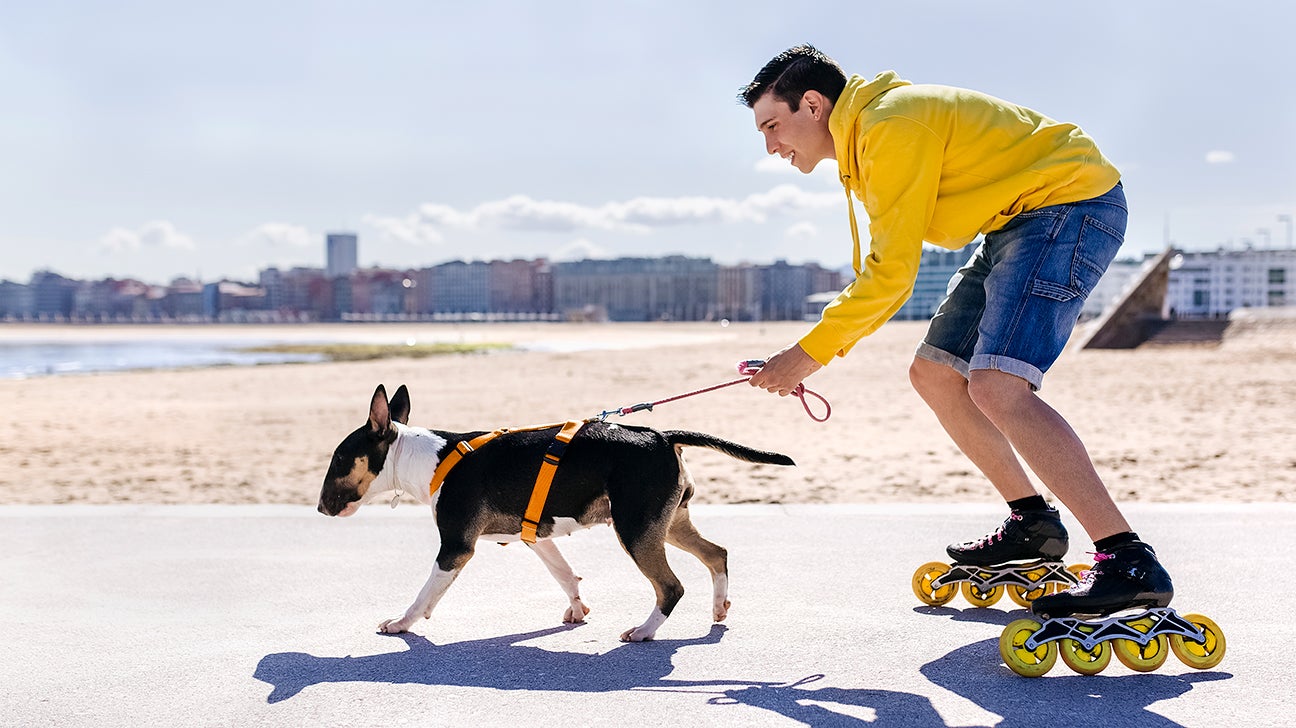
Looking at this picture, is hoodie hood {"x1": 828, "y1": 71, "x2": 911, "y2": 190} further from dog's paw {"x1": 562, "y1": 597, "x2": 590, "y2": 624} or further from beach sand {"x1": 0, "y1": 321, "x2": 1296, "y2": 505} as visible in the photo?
beach sand {"x1": 0, "y1": 321, "x2": 1296, "y2": 505}

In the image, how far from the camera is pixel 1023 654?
127 inches

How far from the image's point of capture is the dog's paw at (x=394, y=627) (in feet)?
12.5

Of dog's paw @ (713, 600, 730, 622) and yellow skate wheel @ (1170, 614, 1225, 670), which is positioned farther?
dog's paw @ (713, 600, 730, 622)

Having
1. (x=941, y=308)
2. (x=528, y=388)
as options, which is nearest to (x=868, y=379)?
(x=528, y=388)

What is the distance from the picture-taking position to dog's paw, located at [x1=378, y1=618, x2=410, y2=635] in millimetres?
3818

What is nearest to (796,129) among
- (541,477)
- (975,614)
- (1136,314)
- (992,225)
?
(992,225)

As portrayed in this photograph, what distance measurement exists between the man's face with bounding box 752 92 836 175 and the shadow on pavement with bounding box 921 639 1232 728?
68.4 inches

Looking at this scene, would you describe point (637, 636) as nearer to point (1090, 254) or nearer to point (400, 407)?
point (400, 407)

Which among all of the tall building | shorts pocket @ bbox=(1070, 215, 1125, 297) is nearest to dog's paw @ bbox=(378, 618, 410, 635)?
shorts pocket @ bbox=(1070, 215, 1125, 297)

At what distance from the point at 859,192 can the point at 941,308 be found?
707 millimetres

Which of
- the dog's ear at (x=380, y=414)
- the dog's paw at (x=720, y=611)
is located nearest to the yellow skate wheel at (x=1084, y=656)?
the dog's paw at (x=720, y=611)

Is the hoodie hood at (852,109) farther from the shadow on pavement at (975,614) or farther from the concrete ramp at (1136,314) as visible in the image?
the concrete ramp at (1136,314)

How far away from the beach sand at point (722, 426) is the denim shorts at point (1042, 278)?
3957 mm

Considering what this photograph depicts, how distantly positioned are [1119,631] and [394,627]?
240cm
